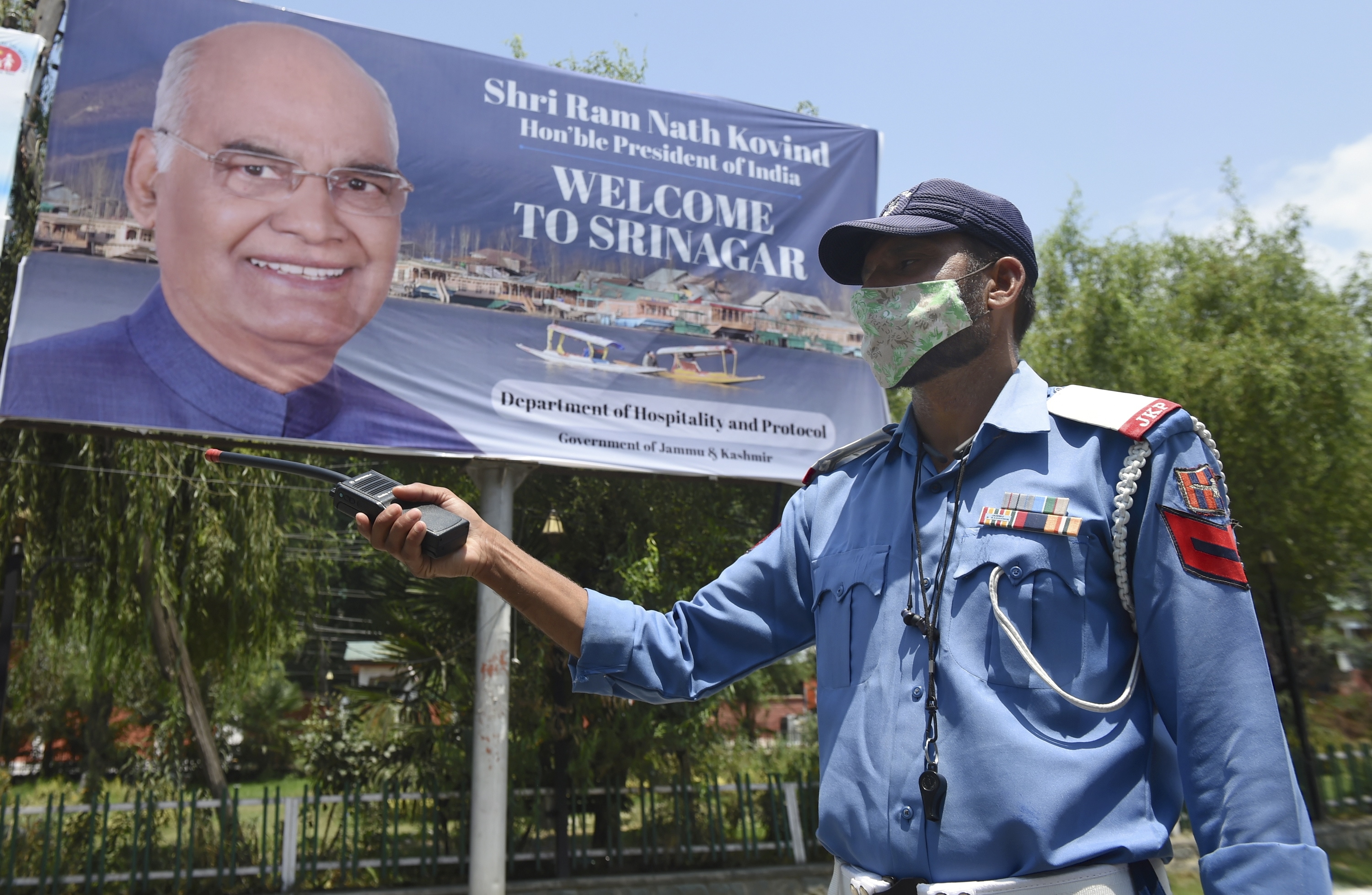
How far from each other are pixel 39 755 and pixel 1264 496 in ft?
63.0

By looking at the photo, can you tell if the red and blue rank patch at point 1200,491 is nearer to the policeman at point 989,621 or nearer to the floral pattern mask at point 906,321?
the policeman at point 989,621

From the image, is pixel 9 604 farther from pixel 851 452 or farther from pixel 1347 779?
pixel 1347 779

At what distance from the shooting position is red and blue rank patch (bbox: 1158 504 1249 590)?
133 cm

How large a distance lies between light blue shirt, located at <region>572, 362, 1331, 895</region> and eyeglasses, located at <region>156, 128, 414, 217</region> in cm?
627

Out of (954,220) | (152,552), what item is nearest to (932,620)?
(954,220)

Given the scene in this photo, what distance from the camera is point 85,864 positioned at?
7750mm

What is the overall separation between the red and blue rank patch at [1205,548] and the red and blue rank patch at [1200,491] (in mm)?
15

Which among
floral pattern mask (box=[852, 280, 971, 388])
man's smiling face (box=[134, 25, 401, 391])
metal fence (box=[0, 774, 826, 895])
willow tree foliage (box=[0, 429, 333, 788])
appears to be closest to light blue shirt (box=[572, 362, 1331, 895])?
floral pattern mask (box=[852, 280, 971, 388])

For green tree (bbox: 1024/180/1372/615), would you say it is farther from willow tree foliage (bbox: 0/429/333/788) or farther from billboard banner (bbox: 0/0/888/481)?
willow tree foliage (bbox: 0/429/333/788)

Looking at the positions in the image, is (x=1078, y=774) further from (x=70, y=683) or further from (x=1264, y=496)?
(x=70, y=683)

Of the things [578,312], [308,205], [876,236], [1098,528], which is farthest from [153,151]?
[1098,528]

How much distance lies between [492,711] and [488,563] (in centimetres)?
633

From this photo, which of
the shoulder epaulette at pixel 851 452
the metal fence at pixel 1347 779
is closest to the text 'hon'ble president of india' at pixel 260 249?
the shoulder epaulette at pixel 851 452

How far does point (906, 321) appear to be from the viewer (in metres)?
1.78
